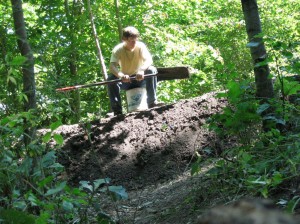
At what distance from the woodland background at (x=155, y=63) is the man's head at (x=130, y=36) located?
0.79m

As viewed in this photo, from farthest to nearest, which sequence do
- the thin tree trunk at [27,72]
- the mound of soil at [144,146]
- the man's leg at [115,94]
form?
1. the man's leg at [115,94]
2. the mound of soil at [144,146]
3. the thin tree trunk at [27,72]

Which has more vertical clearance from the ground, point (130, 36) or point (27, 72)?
point (130, 36)

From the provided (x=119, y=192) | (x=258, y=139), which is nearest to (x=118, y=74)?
(x=258, y=139)

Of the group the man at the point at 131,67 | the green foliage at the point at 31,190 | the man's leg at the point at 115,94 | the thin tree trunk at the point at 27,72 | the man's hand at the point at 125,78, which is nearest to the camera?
the green foliage at the point at 31,190

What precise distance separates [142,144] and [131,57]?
1690 millimetres

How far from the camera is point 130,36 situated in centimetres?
736

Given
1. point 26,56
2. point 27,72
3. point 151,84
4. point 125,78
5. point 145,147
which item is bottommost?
point 145,147

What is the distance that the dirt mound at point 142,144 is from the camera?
6.19 meters

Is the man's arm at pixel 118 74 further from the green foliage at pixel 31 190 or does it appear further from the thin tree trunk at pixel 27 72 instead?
the green foliage at pixel 31 190

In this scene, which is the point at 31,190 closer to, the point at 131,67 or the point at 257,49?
the point at 257,49

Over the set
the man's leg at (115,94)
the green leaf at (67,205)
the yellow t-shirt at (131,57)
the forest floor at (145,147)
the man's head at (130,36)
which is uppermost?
the man's head at (130,36)

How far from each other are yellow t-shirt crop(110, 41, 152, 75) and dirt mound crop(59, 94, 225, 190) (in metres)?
0.91

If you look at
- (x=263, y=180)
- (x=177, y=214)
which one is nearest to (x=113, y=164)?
(x=177, y=214)

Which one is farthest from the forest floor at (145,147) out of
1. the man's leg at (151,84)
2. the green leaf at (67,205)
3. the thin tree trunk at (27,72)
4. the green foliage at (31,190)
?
the green leaf at (67,205)
